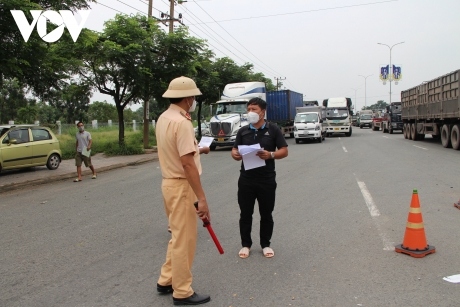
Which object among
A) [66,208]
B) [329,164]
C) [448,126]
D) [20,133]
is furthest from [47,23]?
[448,126]

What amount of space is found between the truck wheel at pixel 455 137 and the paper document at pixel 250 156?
15499 mm

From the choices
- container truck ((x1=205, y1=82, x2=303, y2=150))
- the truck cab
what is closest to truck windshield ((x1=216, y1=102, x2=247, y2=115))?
container truck ((x1=205, y1=82, x2=303, y2=150))

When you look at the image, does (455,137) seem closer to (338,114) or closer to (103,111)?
(338,114)

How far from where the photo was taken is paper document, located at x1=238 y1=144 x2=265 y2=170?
15.3 ft

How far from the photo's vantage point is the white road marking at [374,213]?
527 cm

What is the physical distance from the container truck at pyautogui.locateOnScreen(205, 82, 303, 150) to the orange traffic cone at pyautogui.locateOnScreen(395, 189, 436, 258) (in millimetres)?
11328

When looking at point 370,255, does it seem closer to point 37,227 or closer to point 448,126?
point 37,227

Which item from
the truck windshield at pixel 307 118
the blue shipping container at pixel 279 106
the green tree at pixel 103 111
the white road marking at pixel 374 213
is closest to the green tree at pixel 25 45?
the white road marking at pixel 374 213

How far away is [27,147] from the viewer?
43.8ft

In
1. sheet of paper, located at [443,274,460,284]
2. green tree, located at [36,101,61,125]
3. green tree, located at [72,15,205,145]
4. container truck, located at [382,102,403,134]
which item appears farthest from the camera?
green tree, located at [36,101,61,125]

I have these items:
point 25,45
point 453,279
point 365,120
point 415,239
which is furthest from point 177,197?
point 365,120

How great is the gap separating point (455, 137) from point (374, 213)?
13.1 m

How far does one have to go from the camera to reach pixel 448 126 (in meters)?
18.8

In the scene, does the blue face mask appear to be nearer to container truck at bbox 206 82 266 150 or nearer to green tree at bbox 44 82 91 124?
green tree at bbox 44 82 91 124
